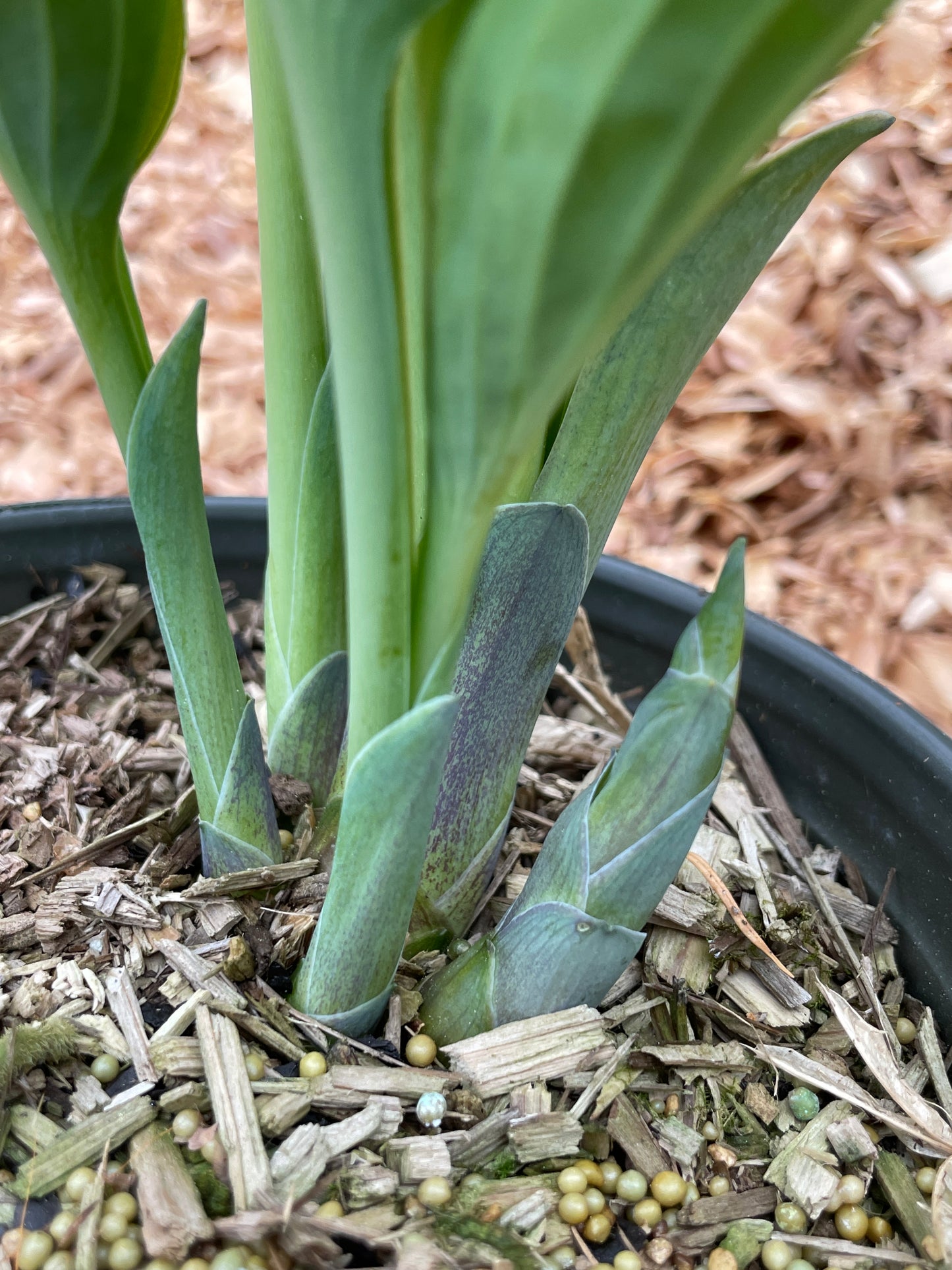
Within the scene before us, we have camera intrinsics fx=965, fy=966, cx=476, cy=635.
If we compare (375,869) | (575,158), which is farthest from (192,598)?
(575,158)

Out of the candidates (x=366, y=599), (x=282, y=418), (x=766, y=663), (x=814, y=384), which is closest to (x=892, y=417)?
(x=814, y=384)

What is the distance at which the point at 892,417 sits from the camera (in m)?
1.29

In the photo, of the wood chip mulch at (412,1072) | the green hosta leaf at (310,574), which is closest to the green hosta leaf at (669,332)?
the green hosta leaf at (310,574)

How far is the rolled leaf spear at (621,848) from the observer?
0.41 meters

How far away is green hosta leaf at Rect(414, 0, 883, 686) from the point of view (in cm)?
22

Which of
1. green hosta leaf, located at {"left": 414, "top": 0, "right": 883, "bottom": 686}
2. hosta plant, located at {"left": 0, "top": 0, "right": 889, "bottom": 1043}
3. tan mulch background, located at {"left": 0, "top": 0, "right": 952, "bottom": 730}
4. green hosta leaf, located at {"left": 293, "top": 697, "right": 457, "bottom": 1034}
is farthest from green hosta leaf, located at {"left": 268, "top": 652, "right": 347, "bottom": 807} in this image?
tan mulch background, located at {"left": 0, "top": 0, "right": 952, "bottom": 730}

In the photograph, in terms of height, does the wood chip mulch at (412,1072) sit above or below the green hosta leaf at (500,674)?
below

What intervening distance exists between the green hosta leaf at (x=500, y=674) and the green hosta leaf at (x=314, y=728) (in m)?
0.10

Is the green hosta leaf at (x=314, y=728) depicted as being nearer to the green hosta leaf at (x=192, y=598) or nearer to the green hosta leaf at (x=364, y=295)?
the green hosta leaf at (x=192, y=598)

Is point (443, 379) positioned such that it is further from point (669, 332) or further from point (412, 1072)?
point (412, 1072)

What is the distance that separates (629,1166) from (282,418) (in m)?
0.42

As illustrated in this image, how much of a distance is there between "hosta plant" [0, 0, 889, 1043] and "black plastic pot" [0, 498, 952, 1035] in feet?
0.77

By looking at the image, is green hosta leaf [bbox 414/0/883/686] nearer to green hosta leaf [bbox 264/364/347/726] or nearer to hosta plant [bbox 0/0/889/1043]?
hosta plant [bbox 0/0/889/1043]

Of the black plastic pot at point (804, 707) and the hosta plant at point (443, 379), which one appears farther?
A: the black plastic pot at point (804, 707)
